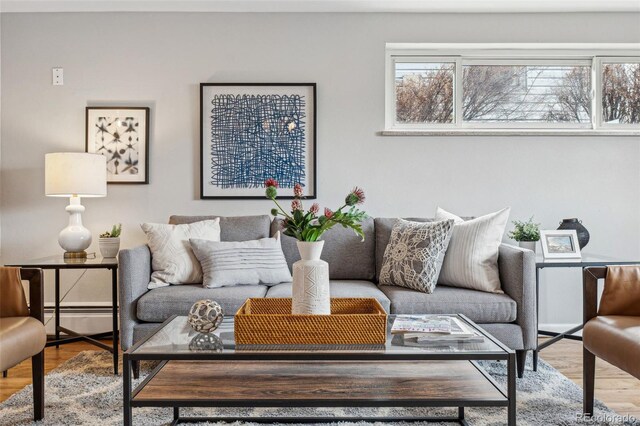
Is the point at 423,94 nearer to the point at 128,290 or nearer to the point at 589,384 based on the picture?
the point at 589,384

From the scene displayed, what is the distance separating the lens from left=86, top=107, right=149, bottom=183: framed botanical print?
3.42 metres

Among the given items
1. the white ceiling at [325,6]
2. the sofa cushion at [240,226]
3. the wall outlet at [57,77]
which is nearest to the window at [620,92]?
the white ceiling at [325,6]

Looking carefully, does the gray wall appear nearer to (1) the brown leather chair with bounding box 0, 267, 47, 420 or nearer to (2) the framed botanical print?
(2) the framed botanical print

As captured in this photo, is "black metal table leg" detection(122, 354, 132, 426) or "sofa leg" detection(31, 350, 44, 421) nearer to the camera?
"black metal table leg" detection(122, 354, 132, 426)

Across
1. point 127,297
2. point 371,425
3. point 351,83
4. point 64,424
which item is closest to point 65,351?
point 127,297

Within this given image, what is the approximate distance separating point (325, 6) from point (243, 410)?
2.63 metres

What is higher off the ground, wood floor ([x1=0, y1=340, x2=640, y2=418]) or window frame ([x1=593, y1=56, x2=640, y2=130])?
window frame ([x1=593, y1=56, x2=640, y2=130])

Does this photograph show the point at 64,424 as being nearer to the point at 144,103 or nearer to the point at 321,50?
the point at 144,103

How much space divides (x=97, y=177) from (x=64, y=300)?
1.03 m

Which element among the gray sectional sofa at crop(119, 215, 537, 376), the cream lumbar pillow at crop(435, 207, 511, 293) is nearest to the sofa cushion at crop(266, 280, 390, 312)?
the gray sectional sofa at crop(119, 215, 537, 376)

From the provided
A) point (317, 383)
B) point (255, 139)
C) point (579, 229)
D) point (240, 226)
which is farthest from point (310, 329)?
point (579, 229)

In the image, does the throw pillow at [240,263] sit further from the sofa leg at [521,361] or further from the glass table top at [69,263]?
the sofa leg at [521,361]

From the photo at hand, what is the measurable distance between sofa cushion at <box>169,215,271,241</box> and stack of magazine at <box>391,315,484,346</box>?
1335mm

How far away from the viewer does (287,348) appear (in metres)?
1.63
